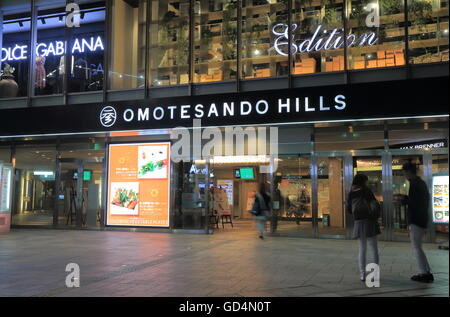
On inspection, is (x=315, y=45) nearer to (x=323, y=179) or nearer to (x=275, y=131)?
(x=275, y=131)

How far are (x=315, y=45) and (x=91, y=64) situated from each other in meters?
7.76

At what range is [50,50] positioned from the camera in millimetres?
16141

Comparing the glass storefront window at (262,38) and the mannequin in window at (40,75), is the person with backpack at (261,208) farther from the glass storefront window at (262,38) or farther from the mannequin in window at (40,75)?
the mannequin in window at (40,75)

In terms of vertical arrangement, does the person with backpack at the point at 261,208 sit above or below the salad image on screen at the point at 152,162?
below

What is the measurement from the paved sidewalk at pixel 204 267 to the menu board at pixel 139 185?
1.83 metres

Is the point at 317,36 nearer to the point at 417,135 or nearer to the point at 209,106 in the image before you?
the point at 209,106

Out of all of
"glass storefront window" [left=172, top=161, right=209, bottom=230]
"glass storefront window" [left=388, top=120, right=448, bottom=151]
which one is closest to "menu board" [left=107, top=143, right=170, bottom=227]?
"glass storefront window" [left=172, top=161, right=209, bottom=230]

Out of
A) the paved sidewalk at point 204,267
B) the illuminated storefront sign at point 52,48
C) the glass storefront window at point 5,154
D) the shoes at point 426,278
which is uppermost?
the illuminated storefront sign at point 52,48

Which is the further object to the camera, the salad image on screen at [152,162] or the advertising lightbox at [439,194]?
the salad image on screen at [152,162]

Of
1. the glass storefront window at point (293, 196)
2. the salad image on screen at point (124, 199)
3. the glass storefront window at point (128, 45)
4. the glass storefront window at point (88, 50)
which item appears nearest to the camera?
the glass storefront window at point (293, 196)

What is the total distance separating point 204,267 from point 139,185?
23.7ft

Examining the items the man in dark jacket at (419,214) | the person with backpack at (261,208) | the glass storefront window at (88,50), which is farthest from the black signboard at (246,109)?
the man in dark jacket at (419,214)

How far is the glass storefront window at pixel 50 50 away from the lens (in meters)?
15.7
